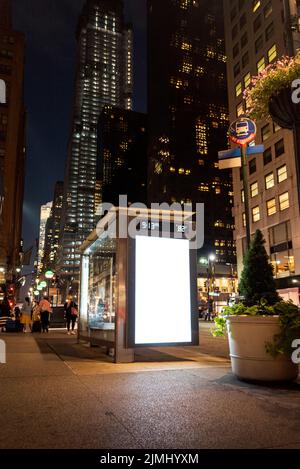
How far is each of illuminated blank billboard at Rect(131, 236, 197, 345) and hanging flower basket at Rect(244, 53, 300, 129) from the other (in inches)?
154

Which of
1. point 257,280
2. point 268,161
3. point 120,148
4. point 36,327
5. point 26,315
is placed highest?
point 120,148

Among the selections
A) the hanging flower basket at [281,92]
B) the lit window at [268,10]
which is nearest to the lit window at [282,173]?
the lit window at [268,10]

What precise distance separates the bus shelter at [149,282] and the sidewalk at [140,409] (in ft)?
3.70

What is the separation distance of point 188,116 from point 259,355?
13126 cm

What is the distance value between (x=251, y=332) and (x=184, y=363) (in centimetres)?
284

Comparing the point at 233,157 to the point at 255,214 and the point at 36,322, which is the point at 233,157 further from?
the point at 255,214

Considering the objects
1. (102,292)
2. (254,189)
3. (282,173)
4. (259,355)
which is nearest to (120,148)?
(254,189)

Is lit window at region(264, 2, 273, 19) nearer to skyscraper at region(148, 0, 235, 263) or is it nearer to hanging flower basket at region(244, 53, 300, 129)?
hanging flower basket at region(244, 53, 300, 129)

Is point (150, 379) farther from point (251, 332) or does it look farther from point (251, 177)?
point (251, 177)

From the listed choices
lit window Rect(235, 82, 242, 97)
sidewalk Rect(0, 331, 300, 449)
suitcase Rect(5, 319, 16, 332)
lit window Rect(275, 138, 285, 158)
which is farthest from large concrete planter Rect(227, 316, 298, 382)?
lit window Rect(235, 82, 242, 97)

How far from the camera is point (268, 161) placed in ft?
142

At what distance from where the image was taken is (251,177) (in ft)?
153

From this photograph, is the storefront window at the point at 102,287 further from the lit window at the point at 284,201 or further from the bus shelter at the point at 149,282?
the lit window at the point at 284,201
